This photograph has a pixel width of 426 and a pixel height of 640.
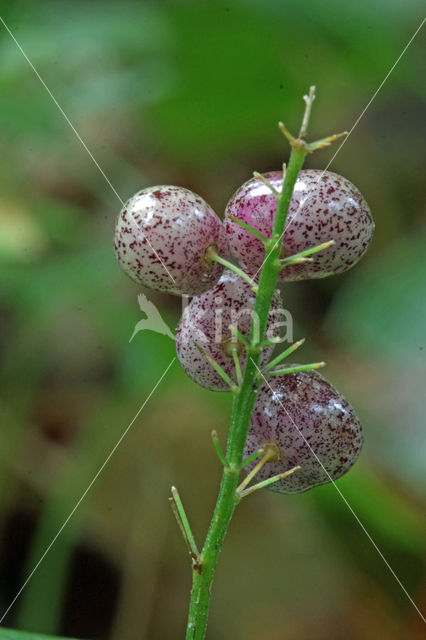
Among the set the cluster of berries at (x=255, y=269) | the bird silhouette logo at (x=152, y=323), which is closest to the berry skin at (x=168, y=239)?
the cluster of berries at (x=255, y=269)

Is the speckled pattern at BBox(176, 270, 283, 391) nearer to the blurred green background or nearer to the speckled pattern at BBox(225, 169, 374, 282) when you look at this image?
the speckled pattern at BBox(225, 169, 374, 282)

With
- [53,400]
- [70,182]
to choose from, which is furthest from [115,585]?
[70,182]

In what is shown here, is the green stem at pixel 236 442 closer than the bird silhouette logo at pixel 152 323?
Yes

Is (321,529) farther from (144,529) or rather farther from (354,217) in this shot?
(354,217)

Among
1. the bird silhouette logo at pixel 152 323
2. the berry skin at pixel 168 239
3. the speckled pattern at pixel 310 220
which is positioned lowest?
the bird silhouette logo at pixel 152 323

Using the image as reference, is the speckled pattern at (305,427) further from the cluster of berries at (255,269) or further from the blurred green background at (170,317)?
the blurred green background at (170,317)

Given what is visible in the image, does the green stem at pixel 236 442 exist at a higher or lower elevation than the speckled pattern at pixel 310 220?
lower

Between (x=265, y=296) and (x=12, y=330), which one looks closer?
(x=265, y=296)
